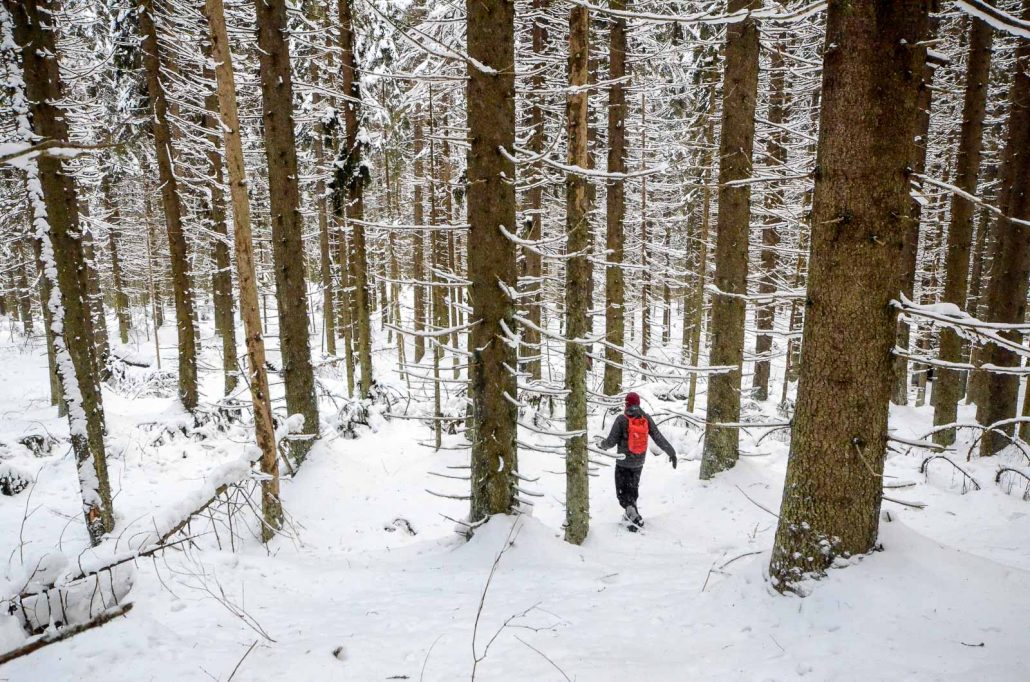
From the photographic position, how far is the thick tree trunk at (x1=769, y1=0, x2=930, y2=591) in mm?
3033

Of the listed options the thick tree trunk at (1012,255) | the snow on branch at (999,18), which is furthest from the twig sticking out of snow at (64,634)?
the thick tree trunk at (1012,255)

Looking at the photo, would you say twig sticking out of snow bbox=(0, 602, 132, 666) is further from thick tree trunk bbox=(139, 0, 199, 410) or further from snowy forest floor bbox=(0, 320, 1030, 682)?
thick tree trunk bbox=(139, 0, 199, 410)

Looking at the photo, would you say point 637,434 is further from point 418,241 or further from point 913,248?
point 418,241

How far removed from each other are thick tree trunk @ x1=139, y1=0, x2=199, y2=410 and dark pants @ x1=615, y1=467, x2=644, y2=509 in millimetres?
10202

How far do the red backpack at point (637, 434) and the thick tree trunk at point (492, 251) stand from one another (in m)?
2.48

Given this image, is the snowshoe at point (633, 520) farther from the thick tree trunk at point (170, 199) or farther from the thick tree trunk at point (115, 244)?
the thick tree trunk at point (115, 244)

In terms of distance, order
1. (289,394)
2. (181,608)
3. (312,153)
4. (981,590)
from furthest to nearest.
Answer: (312,153), (289,394), (181,608), (981,590)

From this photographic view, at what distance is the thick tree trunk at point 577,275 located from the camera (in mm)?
5426

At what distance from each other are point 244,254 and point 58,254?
2.72 metres

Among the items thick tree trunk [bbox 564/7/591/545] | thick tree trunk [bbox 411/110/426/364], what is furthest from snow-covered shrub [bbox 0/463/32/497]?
thick tree trunk [bbox 411/110/426/364]

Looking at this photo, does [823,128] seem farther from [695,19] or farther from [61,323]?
[61,323]

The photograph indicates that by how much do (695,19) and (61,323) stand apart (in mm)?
7772

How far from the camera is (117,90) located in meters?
12.4

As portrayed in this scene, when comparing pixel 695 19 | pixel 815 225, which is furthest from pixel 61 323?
pixel 815 225
